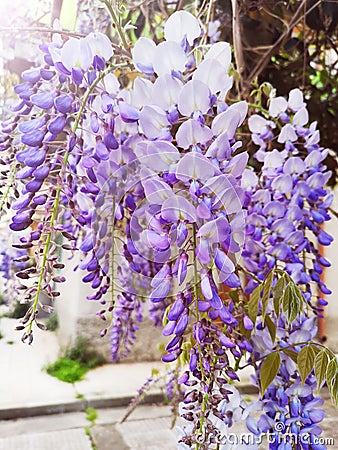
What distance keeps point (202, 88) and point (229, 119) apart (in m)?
0.03

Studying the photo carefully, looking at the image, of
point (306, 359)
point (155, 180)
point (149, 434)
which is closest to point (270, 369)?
point (306, 359)

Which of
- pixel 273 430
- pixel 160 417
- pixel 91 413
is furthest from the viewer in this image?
pixel 91 413

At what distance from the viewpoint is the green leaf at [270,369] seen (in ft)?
1.37

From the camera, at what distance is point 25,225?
32cm

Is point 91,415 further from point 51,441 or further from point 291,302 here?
point 291,302

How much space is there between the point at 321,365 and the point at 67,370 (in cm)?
198

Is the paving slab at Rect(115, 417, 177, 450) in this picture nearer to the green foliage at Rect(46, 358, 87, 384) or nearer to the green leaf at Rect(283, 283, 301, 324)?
the green foliage at Rect(46, 358, 87, 384)

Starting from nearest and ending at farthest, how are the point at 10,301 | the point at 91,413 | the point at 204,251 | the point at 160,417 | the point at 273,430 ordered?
the point at 204,251 → the point at 273,430 → the point at 10,301 → the point at 160,417 → the point at 91,413

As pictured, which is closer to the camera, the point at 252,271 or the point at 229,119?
the point at 229,119

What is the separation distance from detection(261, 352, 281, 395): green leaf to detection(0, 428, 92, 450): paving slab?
1.07 m

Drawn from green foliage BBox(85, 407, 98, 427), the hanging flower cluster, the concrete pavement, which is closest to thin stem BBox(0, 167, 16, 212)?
the hanging flower cluster

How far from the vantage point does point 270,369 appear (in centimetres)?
42

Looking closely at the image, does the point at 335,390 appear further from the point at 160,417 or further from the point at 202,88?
the point at 160,417

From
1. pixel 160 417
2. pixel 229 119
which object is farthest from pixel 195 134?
pixel 160 417
